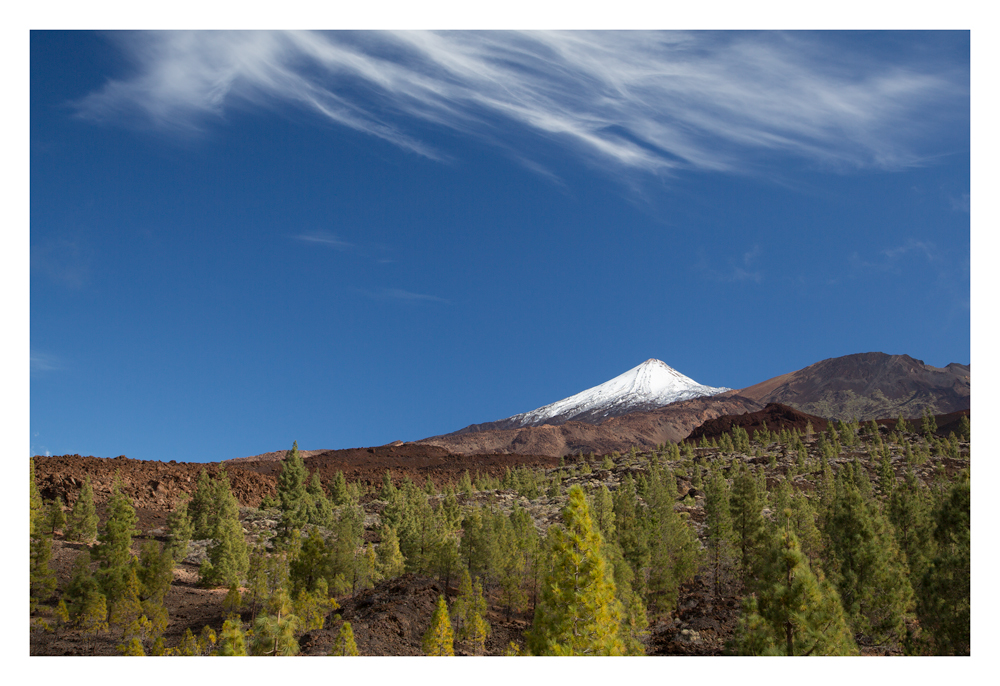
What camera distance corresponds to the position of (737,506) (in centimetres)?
3666

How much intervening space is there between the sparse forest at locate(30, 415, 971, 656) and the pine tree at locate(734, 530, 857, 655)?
2.0 inches

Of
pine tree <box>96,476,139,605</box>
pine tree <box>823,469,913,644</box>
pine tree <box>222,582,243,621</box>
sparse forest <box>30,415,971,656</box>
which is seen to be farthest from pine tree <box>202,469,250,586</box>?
pine tree <box>823,469,913,644</box>

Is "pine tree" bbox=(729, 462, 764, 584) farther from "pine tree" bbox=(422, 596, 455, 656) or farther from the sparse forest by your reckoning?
"pine tree" bbox=(422, 596, 455, 656)

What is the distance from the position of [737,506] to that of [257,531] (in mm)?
44250

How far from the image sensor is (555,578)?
17.1 meters

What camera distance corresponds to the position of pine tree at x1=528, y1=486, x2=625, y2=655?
16.3 metres

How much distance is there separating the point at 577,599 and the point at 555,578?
857 millimetres

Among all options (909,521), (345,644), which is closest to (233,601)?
(345,644)

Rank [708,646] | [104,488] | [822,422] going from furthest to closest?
[822,422], [104,488], [708,646]

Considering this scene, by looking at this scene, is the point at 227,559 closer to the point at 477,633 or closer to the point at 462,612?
the point at 462,612
